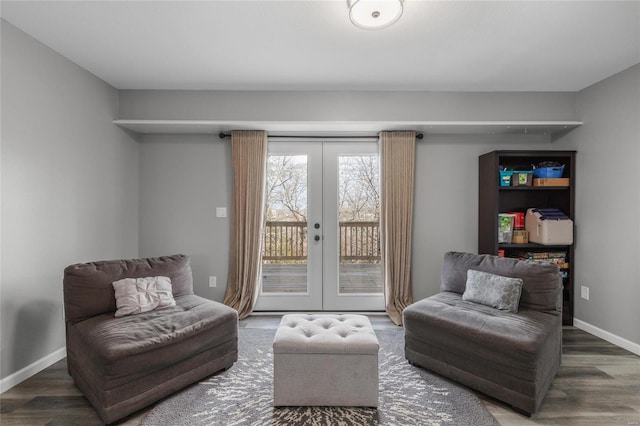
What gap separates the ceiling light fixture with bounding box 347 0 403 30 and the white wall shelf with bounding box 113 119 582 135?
1.36 m

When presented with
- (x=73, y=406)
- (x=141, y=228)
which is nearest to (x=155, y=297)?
(x=73, y=406)

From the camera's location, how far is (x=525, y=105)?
3430mm

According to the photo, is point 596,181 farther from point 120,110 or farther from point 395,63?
point 120,110

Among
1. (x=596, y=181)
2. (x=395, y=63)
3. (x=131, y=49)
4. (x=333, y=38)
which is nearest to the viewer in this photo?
(x=333, y=38)

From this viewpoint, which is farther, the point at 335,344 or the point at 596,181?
the point at 596,181

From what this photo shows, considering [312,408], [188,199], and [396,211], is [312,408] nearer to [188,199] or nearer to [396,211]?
[396,211]

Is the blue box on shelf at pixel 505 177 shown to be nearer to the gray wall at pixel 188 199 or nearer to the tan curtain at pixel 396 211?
the tan curtain at pixel 396 211

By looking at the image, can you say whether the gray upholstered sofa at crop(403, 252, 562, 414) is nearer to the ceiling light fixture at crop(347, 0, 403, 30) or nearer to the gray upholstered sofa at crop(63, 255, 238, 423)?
the gray upholstered sofa at crop(63, 255, 238, 423)

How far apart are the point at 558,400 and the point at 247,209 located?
3109 mm

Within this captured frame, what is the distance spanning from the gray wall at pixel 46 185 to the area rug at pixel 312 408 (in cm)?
131

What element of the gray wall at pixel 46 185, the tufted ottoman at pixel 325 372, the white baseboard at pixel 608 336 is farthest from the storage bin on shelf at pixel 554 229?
the gray wall at pixel 46 185

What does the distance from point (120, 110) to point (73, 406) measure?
9.05 ft

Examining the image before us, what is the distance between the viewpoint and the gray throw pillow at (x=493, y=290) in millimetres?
2408

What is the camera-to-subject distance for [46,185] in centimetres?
252
